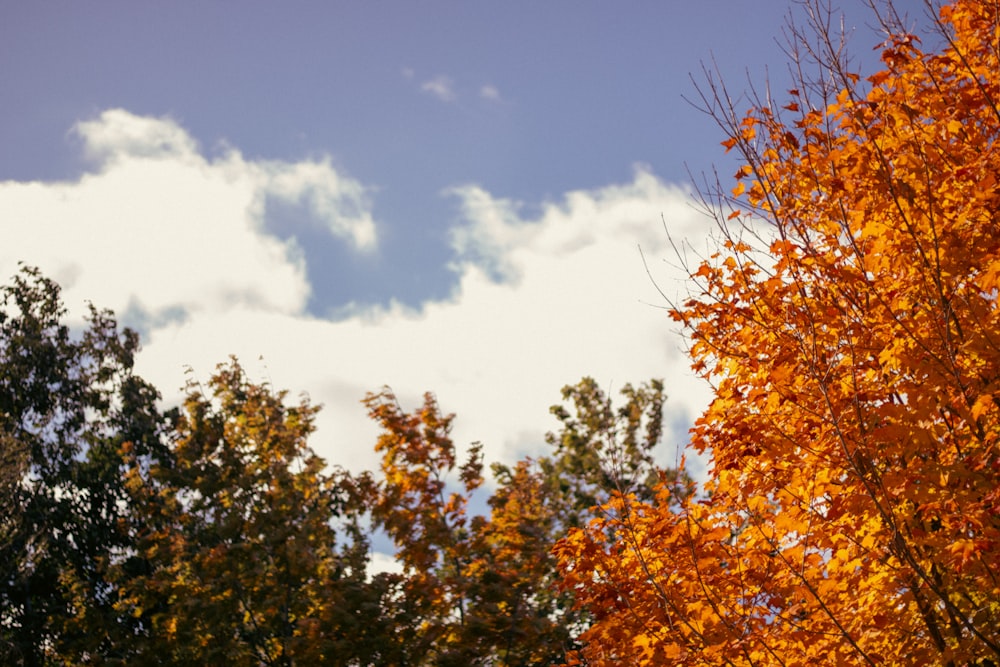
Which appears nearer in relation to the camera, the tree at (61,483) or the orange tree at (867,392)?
the orange tree at (867,392)

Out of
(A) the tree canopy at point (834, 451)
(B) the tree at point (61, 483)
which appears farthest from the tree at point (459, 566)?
(B) the tree at point (61, 483)

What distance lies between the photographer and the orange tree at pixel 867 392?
6035 millimetres

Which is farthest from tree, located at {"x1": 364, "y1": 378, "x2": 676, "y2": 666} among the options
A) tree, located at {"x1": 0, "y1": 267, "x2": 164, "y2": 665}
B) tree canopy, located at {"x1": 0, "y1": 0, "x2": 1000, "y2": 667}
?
tree, located at {"x1": 0, "y1": 267, "x2": 164, "y2": 665}

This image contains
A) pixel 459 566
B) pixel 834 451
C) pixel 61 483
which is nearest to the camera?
pixel 834 451

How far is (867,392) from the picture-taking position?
6.61 m

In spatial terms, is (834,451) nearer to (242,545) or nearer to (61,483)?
(242,545)

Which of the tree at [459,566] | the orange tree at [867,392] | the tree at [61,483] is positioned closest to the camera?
the orange tree at [867,392]

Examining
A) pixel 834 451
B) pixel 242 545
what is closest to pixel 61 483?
pixel 242 545

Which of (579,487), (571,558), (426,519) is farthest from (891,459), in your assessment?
(579,487)

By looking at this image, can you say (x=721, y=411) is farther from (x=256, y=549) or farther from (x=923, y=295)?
(x=256, y=549)

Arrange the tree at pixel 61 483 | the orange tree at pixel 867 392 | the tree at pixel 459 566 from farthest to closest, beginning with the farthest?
1. the tree at pixel 61 483
2. the tree at pixel 459 566
3. the orange tree at pixel 867 392

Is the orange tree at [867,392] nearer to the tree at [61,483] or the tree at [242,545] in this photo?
the tree at [242,545]

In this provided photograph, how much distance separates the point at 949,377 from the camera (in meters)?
6.08

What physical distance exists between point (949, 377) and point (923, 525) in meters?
1.39
